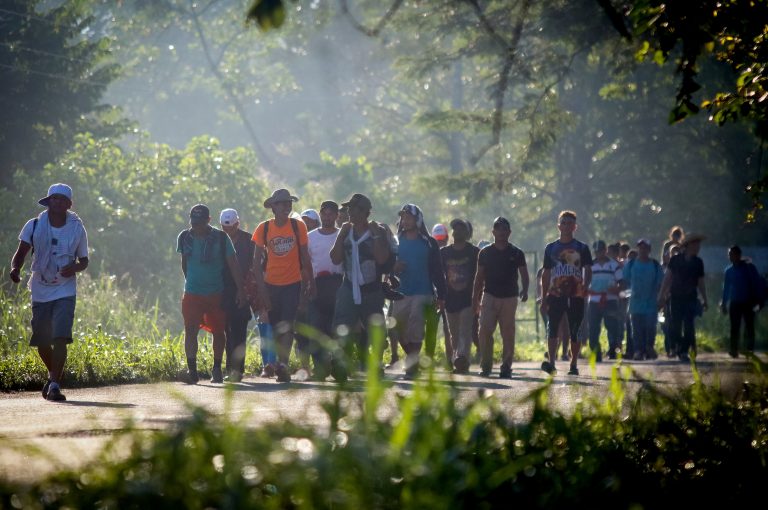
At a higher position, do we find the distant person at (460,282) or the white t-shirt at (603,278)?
the white t-shirt at (603,278)

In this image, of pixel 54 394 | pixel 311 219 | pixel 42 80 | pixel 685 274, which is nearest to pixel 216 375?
pixel 54 394

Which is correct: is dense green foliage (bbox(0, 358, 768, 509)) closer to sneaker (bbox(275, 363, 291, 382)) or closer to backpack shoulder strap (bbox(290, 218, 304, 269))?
sneaker (bbox(275, 363, 291, 382))

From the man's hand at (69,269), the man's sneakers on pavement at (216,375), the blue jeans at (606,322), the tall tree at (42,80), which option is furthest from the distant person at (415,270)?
the tall tree at (42,80)

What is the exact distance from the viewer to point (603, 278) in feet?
69.5

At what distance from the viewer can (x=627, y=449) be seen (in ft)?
22.2

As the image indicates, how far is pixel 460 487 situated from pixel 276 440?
68 centimetres

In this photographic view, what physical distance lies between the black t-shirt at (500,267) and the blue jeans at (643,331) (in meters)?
6.76

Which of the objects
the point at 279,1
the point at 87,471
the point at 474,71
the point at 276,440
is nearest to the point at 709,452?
the point at 276,440

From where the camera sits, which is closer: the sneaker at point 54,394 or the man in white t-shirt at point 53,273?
the sneaker at point 54,394

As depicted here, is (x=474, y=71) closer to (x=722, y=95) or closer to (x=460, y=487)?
(x=722, y=95)

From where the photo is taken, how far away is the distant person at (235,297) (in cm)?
1397

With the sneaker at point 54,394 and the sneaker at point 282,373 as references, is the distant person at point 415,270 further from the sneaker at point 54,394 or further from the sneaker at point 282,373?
the sneaker at point 54,394

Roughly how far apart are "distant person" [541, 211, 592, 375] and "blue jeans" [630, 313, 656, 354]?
19.9 feet

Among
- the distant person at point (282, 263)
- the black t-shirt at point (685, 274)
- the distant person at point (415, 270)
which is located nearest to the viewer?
the distant person at point (282, 263)
